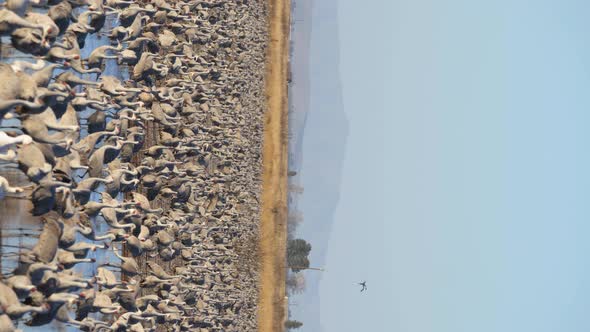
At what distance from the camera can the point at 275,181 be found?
45219mm

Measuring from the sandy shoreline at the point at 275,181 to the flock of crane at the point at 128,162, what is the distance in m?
3.35

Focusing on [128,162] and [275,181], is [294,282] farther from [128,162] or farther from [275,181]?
[128,162]

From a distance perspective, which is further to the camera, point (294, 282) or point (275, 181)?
point (294, 282)

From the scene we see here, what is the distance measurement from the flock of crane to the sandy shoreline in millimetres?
3352

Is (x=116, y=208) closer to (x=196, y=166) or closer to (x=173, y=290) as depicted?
(x=173, y=290)

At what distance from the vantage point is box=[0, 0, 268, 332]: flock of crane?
16.9m

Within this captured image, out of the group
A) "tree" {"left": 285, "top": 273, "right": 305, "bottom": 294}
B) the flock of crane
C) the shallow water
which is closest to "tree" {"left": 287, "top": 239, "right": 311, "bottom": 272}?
"tree" {"left": 285, "top": 273, "right": 305, "bottom": 294}

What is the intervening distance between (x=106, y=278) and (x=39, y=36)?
709cm

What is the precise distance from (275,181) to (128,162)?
22132mm

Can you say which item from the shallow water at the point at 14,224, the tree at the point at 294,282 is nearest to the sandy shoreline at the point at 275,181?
the tree at the point at 294,282

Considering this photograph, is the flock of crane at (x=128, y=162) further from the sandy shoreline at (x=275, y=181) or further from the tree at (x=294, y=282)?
the tree at (x=294, y=282)

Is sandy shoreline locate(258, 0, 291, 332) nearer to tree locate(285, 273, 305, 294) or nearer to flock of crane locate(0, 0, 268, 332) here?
flock of crane locate(0, 0, 268, 332)

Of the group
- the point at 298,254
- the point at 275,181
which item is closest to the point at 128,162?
the point at 275,181

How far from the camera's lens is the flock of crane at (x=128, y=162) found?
55.4ft
